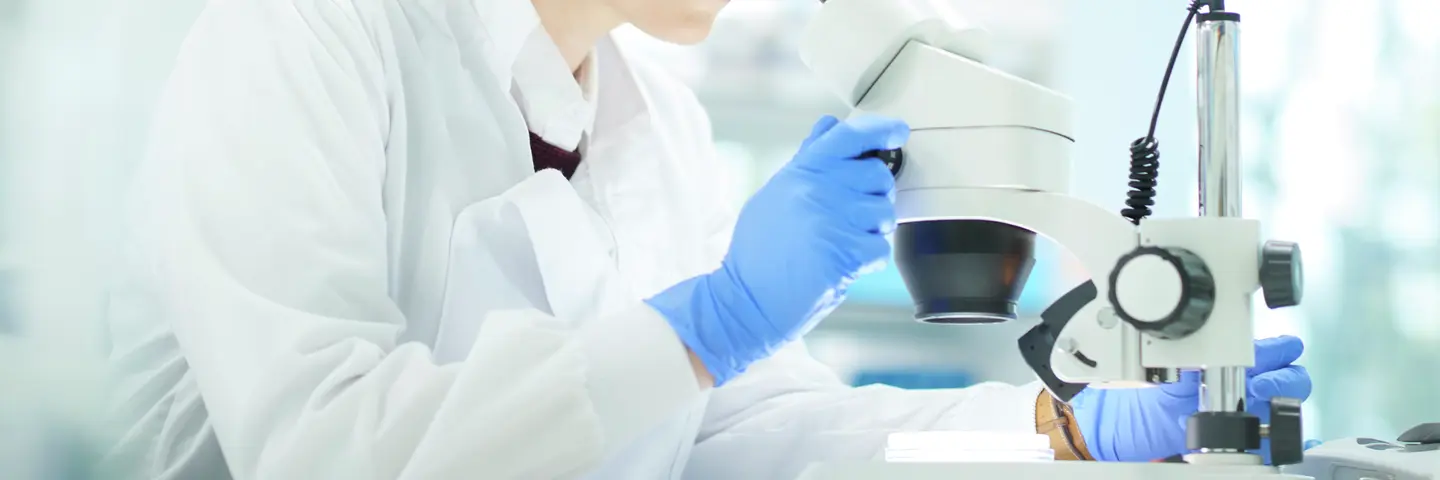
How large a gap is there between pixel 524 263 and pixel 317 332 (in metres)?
0.31

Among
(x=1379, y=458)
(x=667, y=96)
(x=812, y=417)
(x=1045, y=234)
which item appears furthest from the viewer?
(x=667, y=96)

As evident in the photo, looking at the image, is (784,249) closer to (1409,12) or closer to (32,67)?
(32,67)

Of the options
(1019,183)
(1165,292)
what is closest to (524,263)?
(1019,183)

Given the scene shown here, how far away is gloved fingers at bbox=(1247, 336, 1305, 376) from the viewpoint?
108 cm

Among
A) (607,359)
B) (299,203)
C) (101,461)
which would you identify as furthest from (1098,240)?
(101,461)

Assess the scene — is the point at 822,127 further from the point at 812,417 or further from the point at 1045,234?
the point at 812,417

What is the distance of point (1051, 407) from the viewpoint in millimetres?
1180

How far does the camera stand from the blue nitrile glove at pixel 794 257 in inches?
35.0

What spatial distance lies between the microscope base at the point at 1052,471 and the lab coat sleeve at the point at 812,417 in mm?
455

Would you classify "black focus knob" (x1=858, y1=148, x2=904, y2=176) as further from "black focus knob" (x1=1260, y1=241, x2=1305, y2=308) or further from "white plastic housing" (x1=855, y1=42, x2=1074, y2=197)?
"black focus knob" (x1=1260, y1=241, x2=1305, y2=308)

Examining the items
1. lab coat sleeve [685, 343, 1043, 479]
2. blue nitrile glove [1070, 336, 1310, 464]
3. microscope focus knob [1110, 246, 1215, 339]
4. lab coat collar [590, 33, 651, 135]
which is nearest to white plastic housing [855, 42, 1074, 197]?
microscope focus knob [1110, 246, 1215, 339]

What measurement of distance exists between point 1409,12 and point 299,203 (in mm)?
1817

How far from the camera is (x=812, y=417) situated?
4.47 feet

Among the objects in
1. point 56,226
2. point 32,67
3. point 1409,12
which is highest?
point 1409,12
